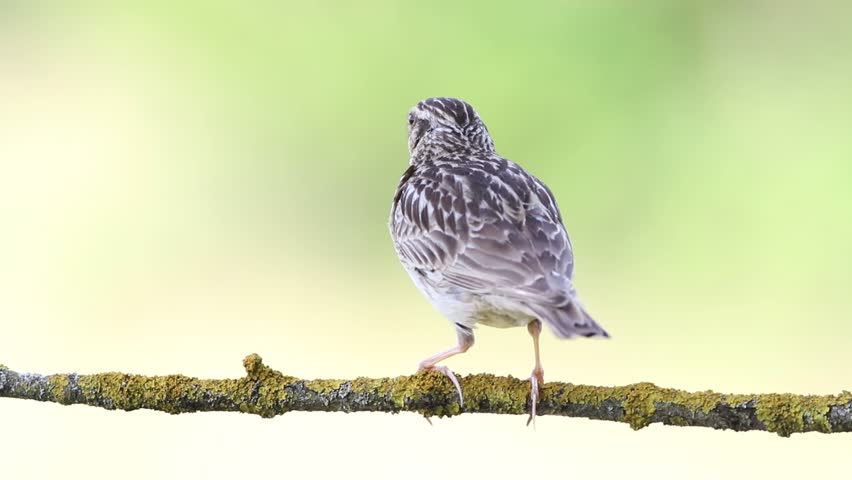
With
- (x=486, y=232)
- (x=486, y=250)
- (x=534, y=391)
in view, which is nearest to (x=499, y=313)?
(x=486, y=250)

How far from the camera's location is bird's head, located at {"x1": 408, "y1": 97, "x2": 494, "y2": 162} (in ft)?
28.4

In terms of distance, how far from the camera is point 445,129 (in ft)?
28.6

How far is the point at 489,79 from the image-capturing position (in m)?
15.4

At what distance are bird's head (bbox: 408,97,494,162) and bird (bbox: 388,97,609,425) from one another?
0.27 metres

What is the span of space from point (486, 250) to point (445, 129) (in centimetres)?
222

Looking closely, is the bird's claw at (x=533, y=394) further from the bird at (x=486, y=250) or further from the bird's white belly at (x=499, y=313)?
the bird's white belly at (x=499, y=313)

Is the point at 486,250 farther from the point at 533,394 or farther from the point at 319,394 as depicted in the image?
the point at 319,394

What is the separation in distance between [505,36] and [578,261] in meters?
3.52

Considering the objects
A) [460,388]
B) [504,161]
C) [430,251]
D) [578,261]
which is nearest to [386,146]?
[578,261]

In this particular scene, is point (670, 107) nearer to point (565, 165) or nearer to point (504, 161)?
point (565, 165)

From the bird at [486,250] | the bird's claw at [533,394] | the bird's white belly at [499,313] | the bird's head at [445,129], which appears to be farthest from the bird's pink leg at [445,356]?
the bird's head at [445,129]

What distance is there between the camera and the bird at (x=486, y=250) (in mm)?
6078

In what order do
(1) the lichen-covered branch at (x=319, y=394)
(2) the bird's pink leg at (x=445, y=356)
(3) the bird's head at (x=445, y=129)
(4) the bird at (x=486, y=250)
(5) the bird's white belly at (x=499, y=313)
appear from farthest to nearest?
(3) the bird's head at (x=445, y=129) → (5) the bird's white belly at (x=499, y=313) → (4) the bird at (x=486, y=250) → (2) the bird's pink leg at (x=445, y=356) → (1) the lichen-covered branch at (x=319, y=394)

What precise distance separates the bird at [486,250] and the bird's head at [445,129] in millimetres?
268
